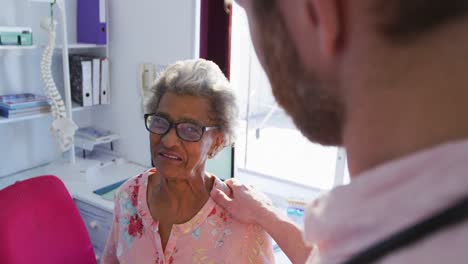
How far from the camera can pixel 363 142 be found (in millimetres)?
341

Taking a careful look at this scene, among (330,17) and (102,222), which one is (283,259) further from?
(330,17)

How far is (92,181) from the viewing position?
2.50 meters

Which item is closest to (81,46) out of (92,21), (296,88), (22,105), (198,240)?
(92,21)

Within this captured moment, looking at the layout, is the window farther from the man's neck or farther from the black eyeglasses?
the man's neck

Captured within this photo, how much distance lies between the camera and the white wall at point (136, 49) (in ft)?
8.17

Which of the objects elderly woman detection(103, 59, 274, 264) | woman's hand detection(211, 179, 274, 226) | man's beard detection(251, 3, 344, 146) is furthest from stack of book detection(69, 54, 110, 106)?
man's beard detection(251, 3, 344, 146)

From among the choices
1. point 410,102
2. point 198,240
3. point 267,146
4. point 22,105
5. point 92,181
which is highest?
point 410,102

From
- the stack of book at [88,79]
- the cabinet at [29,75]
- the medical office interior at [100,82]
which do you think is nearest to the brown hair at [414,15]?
the medical office interior at [100,82]

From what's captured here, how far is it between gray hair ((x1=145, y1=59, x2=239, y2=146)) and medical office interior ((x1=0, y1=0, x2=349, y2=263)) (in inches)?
32.8

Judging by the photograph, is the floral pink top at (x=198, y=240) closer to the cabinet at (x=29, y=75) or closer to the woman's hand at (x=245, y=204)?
the woman's hand at (x=245, y=204)

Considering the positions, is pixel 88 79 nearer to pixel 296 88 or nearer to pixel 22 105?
pixel 22 105

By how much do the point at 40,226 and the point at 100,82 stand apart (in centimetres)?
133

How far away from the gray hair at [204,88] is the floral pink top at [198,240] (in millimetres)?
283

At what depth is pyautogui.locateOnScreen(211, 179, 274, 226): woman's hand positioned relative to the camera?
1247 millimetres
